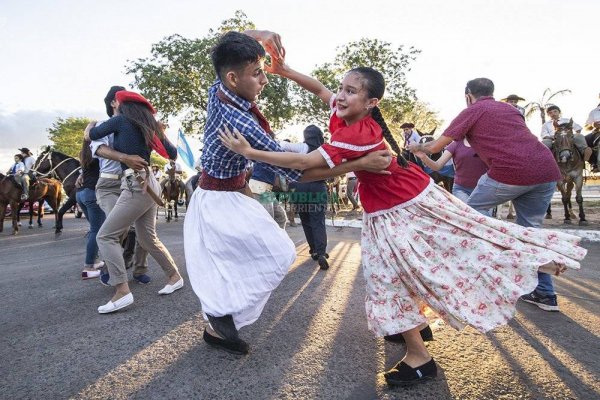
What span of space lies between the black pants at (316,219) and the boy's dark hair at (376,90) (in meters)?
3.03

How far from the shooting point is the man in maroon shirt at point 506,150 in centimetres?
297

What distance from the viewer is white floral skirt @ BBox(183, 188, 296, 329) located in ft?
7.60

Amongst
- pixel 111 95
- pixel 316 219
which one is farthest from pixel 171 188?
pixel 111 95

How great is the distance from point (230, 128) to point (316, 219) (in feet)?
10.8

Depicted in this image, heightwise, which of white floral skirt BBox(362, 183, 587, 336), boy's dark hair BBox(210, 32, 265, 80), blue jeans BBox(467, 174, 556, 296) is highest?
boy's dark hair BBox(210, 32, 265, 80)

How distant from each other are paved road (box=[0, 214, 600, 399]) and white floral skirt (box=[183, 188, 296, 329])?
387mm

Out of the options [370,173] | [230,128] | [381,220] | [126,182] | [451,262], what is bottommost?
[451,262]

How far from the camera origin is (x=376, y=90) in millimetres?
2180

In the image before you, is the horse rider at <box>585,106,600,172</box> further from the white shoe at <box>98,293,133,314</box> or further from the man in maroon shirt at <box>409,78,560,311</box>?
the white shoe at <box>98,293,133,314</box>

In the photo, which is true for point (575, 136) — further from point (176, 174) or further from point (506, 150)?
point (176, 174)

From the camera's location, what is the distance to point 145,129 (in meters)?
→ 3.47

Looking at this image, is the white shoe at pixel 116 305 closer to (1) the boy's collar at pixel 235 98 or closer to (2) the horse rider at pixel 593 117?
(1) the boy's collar at pixel 235 98

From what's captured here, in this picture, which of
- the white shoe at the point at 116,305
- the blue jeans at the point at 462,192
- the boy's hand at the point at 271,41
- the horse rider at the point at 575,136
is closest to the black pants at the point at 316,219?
the blue jeans at the point at 462,192

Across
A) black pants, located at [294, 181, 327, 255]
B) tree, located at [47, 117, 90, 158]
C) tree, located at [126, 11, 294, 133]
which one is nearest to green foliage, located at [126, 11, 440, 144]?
tree, located at [126, 11, 294, 133]
